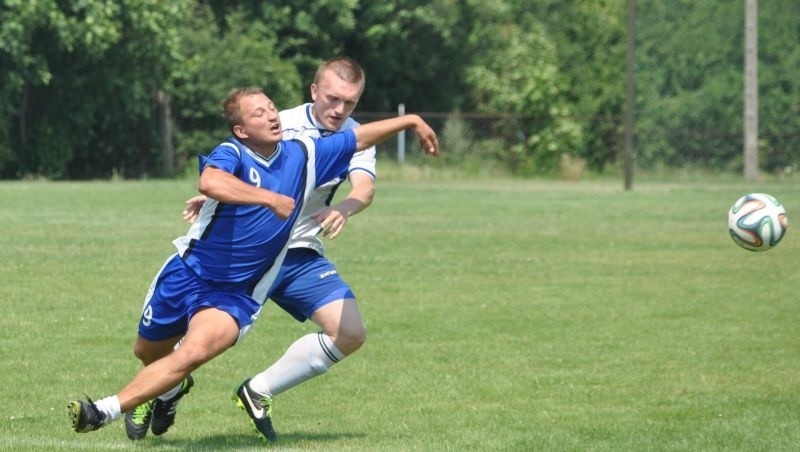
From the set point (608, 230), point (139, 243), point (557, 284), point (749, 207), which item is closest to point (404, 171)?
point (608, 230)

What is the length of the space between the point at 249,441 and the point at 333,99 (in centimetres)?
181

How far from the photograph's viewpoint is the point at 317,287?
764cm

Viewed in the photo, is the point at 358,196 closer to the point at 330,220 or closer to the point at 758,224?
the point at 330,220

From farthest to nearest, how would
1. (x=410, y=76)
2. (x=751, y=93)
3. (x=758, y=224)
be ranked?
(x=410, y=76)
(x=751, y=93)
(x=758, y=224)

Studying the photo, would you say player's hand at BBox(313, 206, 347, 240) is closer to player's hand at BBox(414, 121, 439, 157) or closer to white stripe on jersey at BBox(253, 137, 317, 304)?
white stripe on jersey at BBox(253, 137, 317, 304)

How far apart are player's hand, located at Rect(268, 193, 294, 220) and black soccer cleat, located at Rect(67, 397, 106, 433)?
1.22 m

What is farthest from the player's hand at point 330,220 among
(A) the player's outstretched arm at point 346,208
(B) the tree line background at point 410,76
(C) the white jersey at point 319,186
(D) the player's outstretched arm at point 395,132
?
(B) the tree line background at point 410,76

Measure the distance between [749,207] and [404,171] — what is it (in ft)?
101

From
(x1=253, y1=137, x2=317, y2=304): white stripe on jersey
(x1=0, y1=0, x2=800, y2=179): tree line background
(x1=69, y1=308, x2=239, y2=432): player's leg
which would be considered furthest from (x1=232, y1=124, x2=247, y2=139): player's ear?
(x1=0, y1=0, x2=800, y2=179): tree line background

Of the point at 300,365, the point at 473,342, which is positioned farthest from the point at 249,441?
the point at 473,342

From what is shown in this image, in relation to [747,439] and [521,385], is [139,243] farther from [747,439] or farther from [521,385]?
[747,439]

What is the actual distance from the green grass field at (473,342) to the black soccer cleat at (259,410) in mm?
108

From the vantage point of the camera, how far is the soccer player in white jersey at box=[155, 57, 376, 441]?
7.52 metres

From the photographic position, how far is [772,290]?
15023mm
